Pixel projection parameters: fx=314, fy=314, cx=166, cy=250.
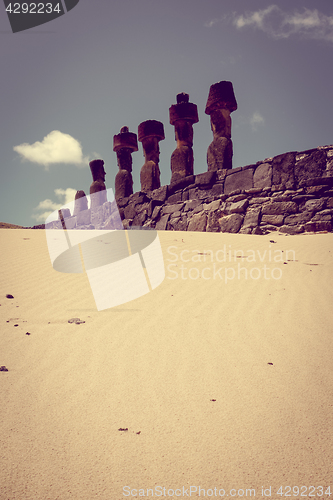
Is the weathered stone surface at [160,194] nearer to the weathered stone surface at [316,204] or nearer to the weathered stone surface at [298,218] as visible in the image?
the weathered stone surface at [298,218]

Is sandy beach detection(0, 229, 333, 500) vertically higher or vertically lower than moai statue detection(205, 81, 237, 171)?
lower

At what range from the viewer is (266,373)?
1959 mm

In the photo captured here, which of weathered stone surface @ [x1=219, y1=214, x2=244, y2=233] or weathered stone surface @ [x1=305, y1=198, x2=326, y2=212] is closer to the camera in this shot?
weathered stone surface @ [x1=305, y1=198, x2=326, y2=212]

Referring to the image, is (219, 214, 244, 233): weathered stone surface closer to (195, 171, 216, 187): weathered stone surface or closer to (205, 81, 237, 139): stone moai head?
(195, 171, 216, 187): weathered stone surface

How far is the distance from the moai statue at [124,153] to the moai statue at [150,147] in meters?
1.30

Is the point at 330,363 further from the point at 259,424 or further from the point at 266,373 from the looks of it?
the point at 259,424

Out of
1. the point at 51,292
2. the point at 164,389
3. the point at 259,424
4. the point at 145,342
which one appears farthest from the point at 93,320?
the point at 259,424

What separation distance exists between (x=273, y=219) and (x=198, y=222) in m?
2.31

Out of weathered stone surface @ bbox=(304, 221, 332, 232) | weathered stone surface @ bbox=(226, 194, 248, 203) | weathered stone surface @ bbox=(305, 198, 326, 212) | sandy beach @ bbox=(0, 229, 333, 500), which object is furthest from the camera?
weathered stone surface @ bbox=(226, 194, 248, 203)

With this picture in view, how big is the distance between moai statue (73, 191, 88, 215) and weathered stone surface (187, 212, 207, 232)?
834cm

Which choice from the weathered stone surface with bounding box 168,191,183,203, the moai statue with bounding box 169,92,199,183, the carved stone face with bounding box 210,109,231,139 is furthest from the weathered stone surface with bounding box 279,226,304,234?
the moai statue with bounding box 169,92,199,183

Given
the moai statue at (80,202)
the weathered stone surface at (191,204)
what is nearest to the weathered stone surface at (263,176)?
the weathered stone surface at (191,204)

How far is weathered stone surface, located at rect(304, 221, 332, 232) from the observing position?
681cm

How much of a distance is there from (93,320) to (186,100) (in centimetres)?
1086
